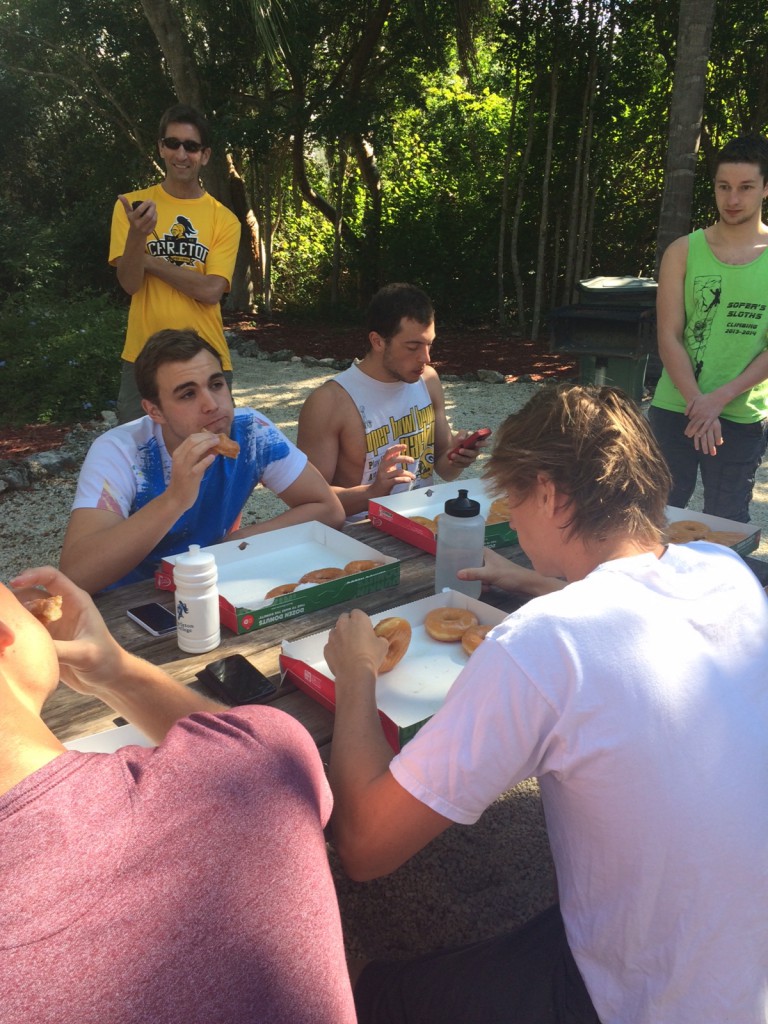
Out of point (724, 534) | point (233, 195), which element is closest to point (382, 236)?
point (233, 195)

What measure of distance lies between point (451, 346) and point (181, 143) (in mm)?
8158

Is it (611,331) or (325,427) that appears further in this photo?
(611,331)

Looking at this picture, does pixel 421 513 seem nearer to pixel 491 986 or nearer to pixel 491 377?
pixel 491 986

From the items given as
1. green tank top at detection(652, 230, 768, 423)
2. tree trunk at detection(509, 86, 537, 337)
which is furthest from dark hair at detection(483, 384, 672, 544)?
tree trunk at detection(509, 86, 537, 337)

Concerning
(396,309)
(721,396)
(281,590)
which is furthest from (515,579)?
(721,396)

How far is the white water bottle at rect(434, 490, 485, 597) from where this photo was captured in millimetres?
2275

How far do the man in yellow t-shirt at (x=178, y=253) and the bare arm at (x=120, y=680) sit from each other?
273 centimetres

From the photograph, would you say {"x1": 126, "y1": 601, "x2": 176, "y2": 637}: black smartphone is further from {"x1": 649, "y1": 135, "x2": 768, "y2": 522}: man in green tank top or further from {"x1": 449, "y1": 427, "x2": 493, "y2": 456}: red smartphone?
{"x1": 649, "y1": 135, "x2": 768, "y2": 522}: man in green tank top

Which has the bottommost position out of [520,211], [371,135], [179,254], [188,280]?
[188,280]

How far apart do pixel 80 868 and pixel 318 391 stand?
2.85 m

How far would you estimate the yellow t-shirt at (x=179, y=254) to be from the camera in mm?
4219

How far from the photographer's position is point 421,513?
2.89 meters

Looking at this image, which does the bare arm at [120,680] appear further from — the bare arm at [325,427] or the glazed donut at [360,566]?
the bare arm at [325,427]

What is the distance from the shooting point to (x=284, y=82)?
1348 centimetres
